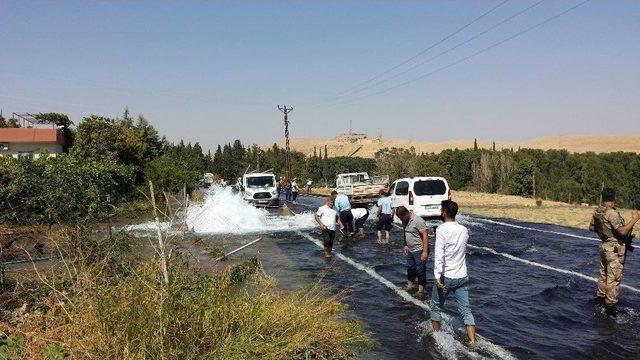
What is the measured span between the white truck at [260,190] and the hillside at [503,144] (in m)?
73.1

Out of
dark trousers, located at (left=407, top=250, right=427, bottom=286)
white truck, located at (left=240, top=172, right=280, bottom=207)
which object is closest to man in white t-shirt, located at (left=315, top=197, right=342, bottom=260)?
dark trousers, located at (left=407, top=250, right=427, bottom=286)

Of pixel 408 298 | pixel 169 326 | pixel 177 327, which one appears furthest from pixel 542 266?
pixel 169 326

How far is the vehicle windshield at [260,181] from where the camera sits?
3209cm

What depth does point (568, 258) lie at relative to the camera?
13.6 metres

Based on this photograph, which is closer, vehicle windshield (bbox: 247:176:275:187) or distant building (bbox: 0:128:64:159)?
vehicle windshield (bbox: 247:176:275:187)

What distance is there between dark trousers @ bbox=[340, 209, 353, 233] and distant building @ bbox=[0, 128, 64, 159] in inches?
1582

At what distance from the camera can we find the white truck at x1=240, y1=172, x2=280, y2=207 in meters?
31.0

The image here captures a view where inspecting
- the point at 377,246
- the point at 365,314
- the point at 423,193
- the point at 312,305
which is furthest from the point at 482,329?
the point at 423,193

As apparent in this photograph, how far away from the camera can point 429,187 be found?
19875 mm

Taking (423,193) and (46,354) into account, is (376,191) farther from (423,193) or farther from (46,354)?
(46,354)

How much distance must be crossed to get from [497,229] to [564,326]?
12578 mm

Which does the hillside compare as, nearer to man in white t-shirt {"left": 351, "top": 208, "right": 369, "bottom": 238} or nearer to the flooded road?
man in white t-shirt {"left": 351, "top": 208, "right": 369, "bottom": 238}

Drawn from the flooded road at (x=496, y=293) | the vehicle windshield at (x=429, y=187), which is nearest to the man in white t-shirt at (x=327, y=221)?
the flooded road at (x=496, y=293)

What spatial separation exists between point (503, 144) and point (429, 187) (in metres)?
150
